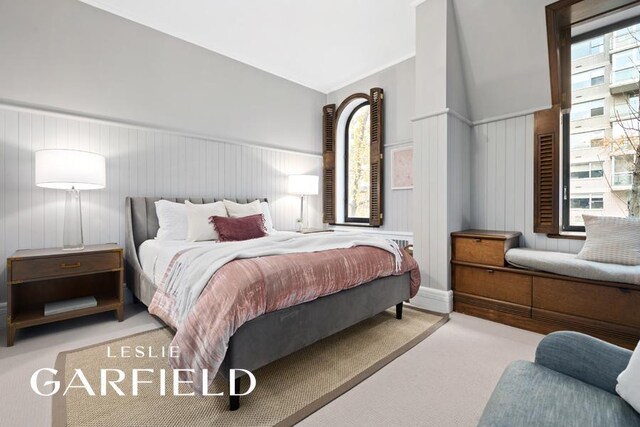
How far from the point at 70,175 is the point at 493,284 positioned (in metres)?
3.69

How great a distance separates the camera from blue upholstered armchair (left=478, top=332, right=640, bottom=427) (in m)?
0.82

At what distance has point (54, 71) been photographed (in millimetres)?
2719

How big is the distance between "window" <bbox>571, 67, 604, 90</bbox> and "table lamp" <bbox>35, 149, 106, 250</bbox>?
436 centimetres

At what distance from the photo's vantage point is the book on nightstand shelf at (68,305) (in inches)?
93.0

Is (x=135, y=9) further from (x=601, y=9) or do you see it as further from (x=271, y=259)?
(x=601, y=9)

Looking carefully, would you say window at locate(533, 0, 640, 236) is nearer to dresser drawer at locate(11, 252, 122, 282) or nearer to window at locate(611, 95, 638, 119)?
window at locate(611, 95, 638, 119)

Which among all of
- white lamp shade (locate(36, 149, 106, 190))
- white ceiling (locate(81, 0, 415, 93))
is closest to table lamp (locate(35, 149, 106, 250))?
white lamp shade (locate(36, 149, 106, 190))

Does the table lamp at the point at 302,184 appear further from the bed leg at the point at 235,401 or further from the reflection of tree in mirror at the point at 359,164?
the bed leg at the point at 235,401

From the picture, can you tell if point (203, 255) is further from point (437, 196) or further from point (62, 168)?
point (437, 196)

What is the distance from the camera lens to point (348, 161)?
4.86 m

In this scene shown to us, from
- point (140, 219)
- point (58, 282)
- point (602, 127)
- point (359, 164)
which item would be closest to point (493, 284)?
point (602, 127)

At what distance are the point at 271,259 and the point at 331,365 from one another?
2.69 feet

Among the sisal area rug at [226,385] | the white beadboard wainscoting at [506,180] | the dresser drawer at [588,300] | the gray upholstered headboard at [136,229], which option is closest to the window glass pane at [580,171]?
the white beadboard wainscoting at [506,180]

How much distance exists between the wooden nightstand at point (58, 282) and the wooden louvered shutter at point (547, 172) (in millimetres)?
3871
